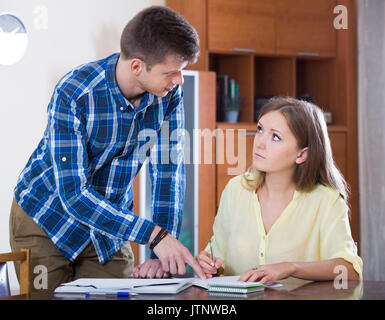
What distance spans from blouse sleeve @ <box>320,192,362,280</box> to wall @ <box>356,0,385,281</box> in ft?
8.71

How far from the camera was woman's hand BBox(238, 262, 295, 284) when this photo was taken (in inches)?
58.9

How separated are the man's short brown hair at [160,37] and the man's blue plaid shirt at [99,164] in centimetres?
17

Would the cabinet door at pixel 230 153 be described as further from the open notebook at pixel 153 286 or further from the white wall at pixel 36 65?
the open notebook at pixel 153 286

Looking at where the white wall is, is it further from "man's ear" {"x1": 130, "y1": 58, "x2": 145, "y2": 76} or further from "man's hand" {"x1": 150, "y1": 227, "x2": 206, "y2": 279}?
"man's hand" {"x1": 150, "y1": 227, "x2": 206, "y2": 279}

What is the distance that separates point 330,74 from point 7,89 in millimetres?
2508

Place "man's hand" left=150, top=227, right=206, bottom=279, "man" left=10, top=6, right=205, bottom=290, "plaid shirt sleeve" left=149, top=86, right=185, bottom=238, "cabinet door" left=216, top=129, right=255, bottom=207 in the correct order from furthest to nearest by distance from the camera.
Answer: "cabinet door" left=216, top=129, right=255, bottom=207 → "plaid shirt sleeve" left=149, top=86, right=185, bottom=238 → "man" left=10, top=6, right=205, bottom=290 → "man's hand" left=150, top=227, right=206, bottom=279

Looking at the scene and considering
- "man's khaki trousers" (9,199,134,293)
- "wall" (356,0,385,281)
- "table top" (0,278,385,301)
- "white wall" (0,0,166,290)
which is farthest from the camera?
"wall" (356,0,385,281)

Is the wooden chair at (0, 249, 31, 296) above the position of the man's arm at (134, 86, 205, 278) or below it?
below

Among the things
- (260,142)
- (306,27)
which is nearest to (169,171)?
(260,142)

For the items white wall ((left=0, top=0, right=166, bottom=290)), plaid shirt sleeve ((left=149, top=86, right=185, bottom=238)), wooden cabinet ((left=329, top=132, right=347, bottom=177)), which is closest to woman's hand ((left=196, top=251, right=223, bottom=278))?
plaid shirt sleeve ((left=149, top=86, right=185, bottom=238))

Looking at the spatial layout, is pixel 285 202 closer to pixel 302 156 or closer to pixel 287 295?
pixel 302 156

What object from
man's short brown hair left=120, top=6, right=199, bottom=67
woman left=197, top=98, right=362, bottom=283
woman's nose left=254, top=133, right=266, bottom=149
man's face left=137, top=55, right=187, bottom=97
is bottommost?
woman left=197, top=98, right=362, bottom=283

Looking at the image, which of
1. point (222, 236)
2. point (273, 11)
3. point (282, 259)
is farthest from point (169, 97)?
point (273, 11)
